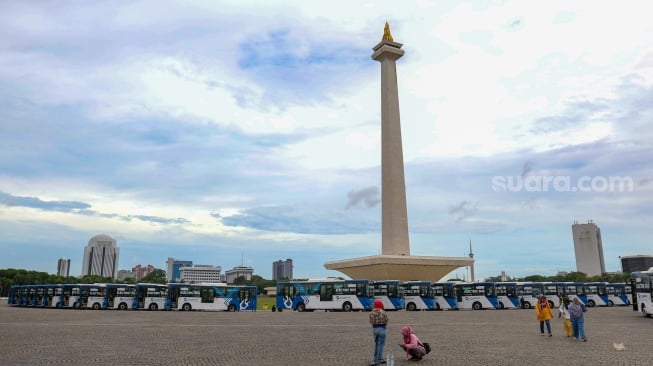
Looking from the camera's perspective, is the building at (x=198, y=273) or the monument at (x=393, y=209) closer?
the monument at (x=393, y=209)

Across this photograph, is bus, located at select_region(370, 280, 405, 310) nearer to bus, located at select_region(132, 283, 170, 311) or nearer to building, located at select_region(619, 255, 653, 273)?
bus, located at select_region(132, 283, 170, 311)

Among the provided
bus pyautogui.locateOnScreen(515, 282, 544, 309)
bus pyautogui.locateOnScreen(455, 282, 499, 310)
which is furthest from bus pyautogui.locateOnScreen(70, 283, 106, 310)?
bus pyautogui.locateOnScreen(515, 282, 544, 309)

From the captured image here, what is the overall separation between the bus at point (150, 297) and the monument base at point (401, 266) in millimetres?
20719

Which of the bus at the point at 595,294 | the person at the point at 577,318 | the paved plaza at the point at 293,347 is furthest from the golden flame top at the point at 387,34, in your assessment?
the person at the point at 577,318

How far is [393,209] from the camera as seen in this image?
53.5 m

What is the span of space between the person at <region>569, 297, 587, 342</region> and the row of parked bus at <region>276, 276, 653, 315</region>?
1783cm

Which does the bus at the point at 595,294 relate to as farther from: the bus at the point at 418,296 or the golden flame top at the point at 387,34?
the golden flame top at the point at 387,34

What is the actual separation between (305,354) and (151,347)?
4.60m

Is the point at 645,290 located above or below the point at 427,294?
above

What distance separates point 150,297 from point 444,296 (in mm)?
23029

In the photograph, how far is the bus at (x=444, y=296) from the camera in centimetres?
3906

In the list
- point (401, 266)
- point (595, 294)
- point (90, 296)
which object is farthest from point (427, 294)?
point (90, 296)

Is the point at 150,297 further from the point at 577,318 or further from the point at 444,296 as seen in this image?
the point at 577,318

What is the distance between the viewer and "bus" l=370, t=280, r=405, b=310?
36.3m
